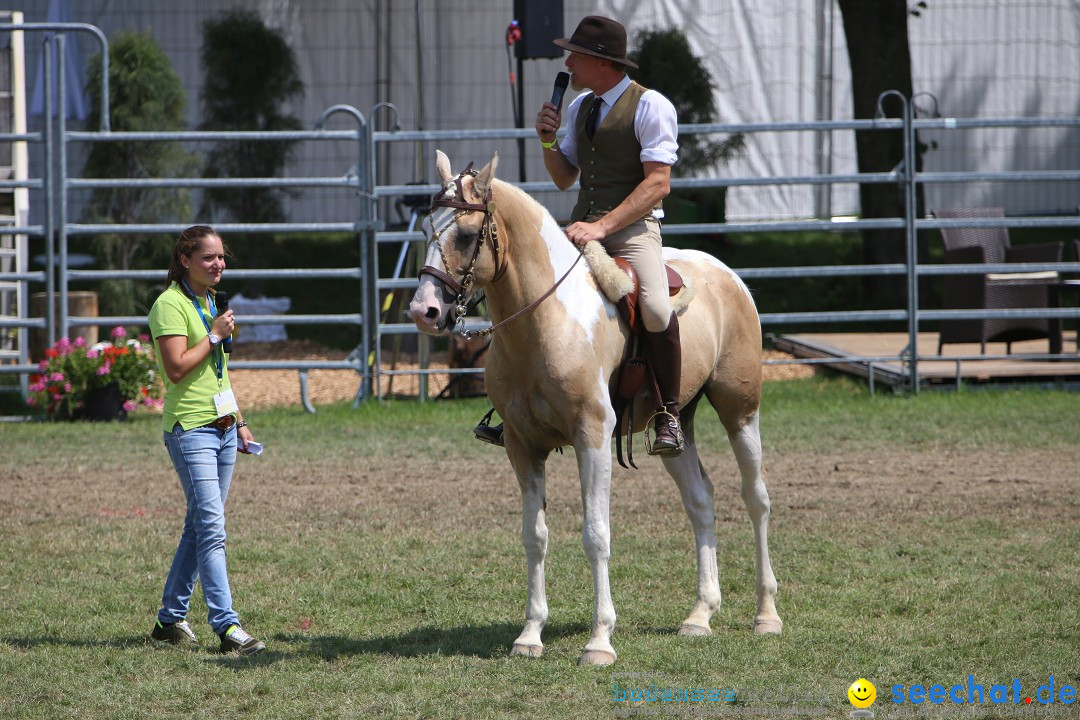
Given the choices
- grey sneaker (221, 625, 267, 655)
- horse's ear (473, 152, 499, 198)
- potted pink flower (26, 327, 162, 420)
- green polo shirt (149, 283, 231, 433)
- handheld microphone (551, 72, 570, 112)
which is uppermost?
handheld microphone (551, 72, 570, 112)

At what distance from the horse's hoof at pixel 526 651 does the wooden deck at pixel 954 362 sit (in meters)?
7.17

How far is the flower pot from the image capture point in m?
10.4

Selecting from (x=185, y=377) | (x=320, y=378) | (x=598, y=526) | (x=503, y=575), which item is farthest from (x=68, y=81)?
(x=598, y=526)

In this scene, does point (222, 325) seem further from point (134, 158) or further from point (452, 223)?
point (134, 158)

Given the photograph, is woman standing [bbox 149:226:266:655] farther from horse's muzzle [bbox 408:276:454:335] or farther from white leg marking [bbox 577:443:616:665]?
white leg marking [bbox 577:443:616:665]

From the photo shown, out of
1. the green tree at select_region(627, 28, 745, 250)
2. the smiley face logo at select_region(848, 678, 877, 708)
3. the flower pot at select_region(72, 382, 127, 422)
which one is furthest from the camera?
the green tree at select_region(627, 28, 745, 250)

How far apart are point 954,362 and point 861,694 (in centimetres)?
845

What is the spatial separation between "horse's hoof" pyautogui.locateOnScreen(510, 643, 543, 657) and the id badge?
4.61 ft

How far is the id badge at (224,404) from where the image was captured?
4645mm

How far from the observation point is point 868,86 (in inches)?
588

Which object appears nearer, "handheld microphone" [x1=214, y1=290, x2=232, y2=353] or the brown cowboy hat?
the brown cowboy hat

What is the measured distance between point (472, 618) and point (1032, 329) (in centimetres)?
812

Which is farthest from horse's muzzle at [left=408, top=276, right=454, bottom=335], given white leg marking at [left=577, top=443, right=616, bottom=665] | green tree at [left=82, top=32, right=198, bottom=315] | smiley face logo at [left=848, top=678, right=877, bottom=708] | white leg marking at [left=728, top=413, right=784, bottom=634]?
green tree at [left=82, top=32, right=198, bottom=315]

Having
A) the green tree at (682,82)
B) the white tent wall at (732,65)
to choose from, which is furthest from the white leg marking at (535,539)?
the white tent wall at (732,65)
